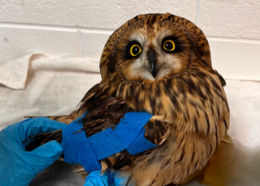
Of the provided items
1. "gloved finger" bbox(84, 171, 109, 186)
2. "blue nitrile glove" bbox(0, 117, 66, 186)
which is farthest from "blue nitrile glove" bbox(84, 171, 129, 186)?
"blue nitrile glove" bbox(0, 117, 66, 186)

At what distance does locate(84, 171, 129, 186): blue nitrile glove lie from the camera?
0.64 m

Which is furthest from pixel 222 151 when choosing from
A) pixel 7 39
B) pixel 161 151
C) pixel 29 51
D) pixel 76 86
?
pixel 7 39

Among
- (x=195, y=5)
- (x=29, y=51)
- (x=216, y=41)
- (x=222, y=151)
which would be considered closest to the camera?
(x=222, y=151)

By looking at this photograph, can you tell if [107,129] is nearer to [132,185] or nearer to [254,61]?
[132,185]

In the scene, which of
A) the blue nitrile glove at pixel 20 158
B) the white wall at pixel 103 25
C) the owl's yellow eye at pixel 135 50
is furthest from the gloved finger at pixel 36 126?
the white wall at pixel 103 25

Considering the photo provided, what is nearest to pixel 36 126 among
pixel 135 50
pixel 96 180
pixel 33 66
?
pixel 96 180

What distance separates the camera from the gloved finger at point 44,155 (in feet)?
2.40

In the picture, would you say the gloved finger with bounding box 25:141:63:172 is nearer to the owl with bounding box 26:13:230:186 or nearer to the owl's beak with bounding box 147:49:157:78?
the owl with bounding box 26:13:230:186

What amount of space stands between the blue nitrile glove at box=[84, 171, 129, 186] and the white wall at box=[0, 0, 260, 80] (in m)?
0.91

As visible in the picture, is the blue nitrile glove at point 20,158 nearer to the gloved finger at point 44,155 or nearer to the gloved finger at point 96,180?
the gloved finger at point 44,155

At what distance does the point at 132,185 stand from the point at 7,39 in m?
1.24

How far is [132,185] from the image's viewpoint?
69 centimetres

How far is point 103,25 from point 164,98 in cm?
85

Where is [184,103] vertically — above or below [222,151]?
above
